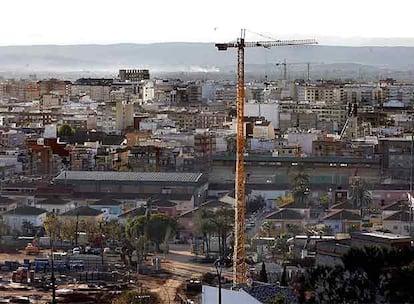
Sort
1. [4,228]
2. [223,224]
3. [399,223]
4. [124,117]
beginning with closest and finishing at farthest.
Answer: [223,224] → [399,223] → [4,228] → [124,117]

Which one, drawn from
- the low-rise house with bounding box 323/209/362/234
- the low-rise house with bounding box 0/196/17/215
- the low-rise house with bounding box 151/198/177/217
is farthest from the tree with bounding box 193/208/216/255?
the low-rise house with bounding box 0/196/17/215

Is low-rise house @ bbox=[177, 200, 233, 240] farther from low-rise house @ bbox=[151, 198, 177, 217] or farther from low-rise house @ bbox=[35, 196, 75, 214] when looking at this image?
low-rise house @ bbox=[35, 196, 75, 214]

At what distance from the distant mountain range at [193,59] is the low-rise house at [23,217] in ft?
107

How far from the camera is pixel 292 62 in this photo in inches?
1745

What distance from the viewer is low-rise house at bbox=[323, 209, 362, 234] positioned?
32.9ft

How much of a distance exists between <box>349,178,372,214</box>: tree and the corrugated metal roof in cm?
162

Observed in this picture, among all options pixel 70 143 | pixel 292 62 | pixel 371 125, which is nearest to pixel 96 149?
pixel 70 143

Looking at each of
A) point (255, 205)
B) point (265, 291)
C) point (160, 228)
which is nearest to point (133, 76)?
point (255, 205)

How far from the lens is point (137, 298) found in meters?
6.95

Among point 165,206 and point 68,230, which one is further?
point 165,206

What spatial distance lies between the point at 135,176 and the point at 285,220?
2.66 m

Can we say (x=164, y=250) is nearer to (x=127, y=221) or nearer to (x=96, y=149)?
(x=127, y=221)

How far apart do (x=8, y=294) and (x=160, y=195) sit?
402 centimetres

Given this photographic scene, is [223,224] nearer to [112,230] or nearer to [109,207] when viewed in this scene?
[112,230]
